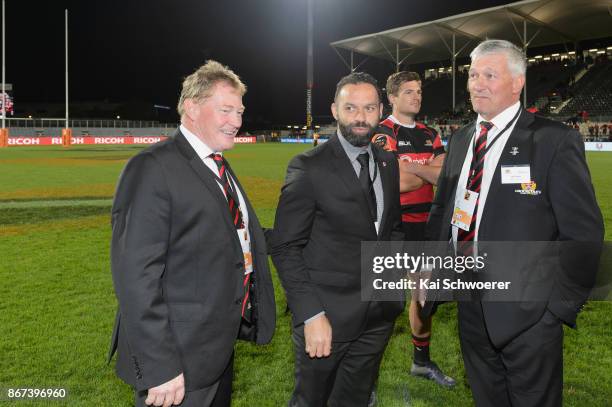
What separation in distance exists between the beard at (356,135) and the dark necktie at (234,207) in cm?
62

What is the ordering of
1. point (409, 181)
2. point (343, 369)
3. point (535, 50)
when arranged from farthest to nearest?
point (535, 50)
point (409, 181)
point (343, 369)

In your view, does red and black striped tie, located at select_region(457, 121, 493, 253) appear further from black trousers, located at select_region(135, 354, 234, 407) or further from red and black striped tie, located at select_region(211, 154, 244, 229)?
black trousers, located at select_region(135, 354, 234, 407)

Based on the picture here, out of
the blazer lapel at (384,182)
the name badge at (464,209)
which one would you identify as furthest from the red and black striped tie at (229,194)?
the name badge at (464,209)

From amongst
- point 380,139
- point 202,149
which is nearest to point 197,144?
point 202,149

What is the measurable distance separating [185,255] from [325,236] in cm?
71

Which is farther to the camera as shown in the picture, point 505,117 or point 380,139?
point 380,139

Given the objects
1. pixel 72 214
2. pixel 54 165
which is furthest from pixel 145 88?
pixel 72 214

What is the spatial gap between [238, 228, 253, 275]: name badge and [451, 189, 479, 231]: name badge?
3.40 feet

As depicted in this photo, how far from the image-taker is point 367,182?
2582 mm

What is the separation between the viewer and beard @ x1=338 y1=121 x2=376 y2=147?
2.55m

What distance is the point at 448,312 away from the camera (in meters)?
5.75

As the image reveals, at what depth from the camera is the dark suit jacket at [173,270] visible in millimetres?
1979

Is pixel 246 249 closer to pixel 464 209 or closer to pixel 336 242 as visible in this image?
pixel 336 242
